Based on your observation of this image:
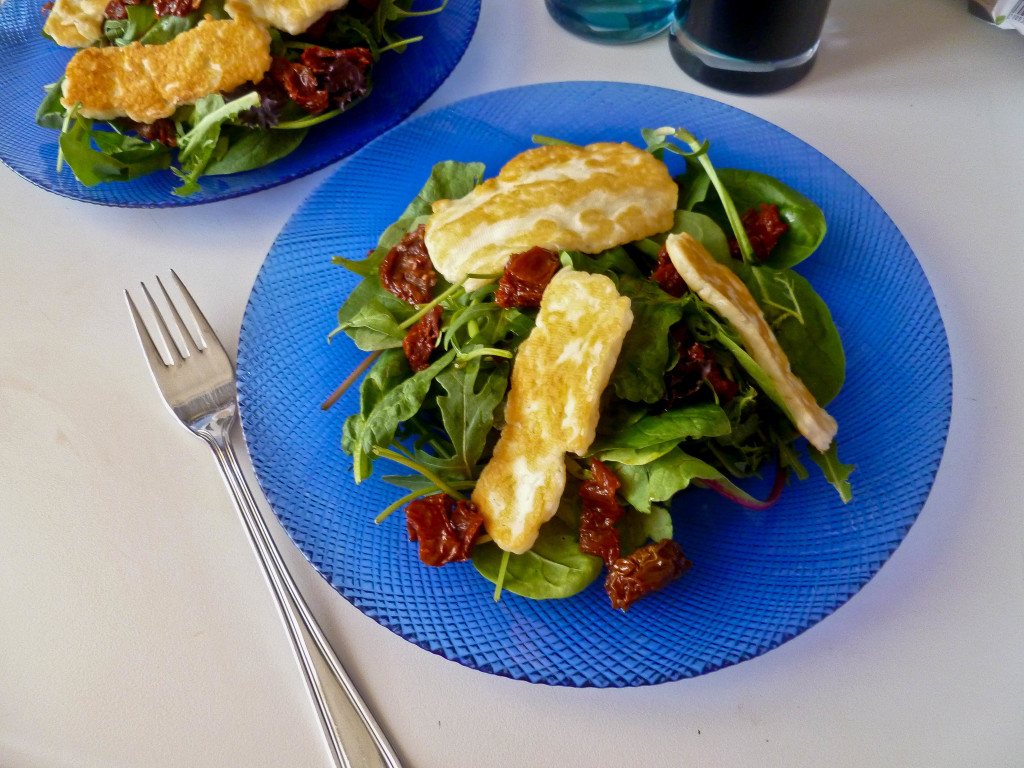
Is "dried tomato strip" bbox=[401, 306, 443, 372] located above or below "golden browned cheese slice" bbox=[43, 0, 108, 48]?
below

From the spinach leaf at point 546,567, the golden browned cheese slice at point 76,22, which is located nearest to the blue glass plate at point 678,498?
the spinach leaf at point 546,567

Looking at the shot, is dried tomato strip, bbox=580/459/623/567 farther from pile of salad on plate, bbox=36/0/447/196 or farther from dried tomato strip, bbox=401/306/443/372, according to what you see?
pile of salad on plate, bbox=36/0/447/196

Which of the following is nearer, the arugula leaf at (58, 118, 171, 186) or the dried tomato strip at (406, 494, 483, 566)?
the dried tomato strip at (406, 494, 483, 566)

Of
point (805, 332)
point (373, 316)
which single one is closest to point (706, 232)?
point (805, 332)

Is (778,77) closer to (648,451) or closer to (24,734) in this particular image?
(648,451)

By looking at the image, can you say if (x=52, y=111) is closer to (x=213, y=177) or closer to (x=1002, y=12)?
(x=213, y=177)

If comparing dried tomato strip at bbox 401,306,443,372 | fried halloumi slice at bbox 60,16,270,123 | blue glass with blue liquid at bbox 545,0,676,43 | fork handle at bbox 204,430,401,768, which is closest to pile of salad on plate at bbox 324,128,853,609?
dried tomato strip at bbox 401,306,443,372
